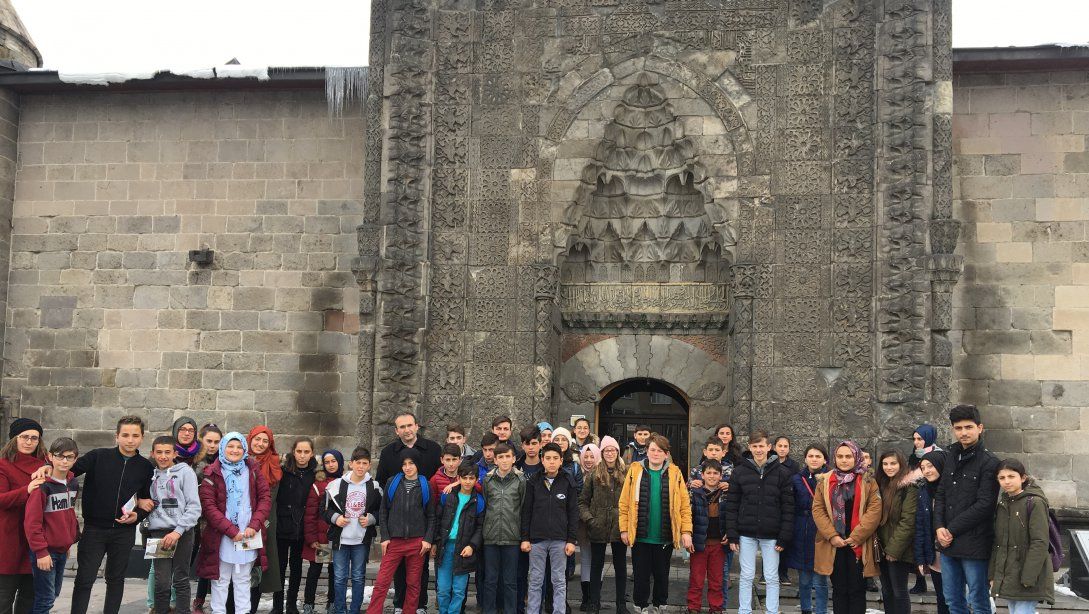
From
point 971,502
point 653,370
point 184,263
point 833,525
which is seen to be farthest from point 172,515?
point 184,263

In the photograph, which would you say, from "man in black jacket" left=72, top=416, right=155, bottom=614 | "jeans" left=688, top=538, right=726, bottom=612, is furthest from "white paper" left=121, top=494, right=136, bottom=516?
"jeans" left=688, top=538, right=726, bottom=612

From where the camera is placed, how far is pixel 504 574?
27.2 ft

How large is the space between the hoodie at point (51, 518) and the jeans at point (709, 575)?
5126 millimetres

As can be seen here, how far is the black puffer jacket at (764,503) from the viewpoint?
818cm

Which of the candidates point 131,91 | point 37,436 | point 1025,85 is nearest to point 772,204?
point 1025,85

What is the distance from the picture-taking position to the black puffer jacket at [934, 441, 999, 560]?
7012 mm

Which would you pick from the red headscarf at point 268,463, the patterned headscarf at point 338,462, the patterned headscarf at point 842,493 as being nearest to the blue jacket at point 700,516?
the patterned headscarf at point 842,493

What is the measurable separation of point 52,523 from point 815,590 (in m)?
6.07

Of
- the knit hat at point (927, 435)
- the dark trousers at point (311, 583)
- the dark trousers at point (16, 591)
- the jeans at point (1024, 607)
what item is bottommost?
the dark trousers at point (311, 583)

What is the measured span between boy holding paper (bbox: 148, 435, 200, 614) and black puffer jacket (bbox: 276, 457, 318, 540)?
33.9 inches

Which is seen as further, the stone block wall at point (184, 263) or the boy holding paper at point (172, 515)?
the stone block wall at point (184, 263)

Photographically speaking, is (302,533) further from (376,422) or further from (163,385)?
(163,385)

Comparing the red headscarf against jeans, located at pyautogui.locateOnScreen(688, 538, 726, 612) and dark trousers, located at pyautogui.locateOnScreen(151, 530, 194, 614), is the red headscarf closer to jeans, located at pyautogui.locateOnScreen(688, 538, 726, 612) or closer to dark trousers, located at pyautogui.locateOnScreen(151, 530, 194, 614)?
dark trousers, located at pyautogui.locateOnScreen(151, 530, 194, 614)

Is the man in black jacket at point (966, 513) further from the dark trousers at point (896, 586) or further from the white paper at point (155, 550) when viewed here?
the white paper at point (155, 550)
